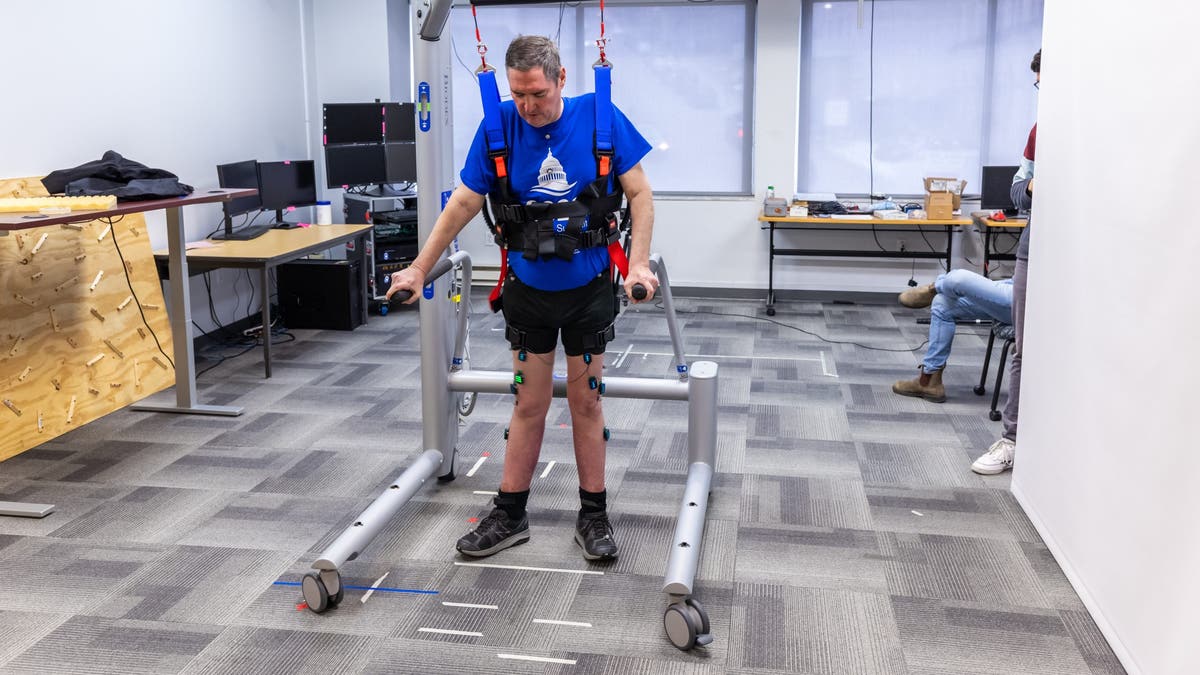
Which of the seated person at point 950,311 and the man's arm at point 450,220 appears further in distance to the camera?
the seated person at point 950,311

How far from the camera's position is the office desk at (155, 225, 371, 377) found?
16.7ft

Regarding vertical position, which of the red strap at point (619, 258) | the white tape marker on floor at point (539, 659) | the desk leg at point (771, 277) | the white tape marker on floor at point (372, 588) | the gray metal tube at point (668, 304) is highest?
the red strap at point (619, 258)

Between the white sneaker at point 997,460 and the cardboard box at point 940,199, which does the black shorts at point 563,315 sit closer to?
the white sneaker at point 997,460

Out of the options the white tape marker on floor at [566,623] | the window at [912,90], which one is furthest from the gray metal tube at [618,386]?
the window at [912,90]

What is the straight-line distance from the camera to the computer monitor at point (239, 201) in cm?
577

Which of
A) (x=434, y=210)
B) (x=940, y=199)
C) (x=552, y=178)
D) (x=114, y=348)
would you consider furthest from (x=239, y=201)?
(x=940, y=199)

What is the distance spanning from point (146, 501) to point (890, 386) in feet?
11.2

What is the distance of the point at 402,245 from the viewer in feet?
22.9

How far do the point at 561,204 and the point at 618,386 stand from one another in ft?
2.80

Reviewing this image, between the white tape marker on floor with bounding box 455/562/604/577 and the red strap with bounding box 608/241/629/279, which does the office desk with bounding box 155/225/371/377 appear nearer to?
the white tape marker on floor with bounding box 455/562/604/577

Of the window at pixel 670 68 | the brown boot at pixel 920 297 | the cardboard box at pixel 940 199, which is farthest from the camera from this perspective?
the window at pixel 670 68

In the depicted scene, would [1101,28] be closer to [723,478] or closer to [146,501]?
[723,478]

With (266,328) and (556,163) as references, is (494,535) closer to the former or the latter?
(556,163)

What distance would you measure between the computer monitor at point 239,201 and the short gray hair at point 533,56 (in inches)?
140
